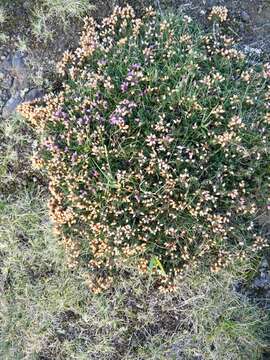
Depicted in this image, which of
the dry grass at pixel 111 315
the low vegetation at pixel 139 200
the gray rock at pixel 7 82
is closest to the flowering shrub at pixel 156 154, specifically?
the low vegetation at pixel 139 200

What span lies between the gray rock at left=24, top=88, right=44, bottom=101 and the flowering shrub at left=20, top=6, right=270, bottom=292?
0.31 m

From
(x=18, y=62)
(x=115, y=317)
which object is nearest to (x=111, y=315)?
(x=115, y=317)

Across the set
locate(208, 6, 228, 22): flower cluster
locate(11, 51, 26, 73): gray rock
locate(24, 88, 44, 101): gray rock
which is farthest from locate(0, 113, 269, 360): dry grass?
locate(208, 6, 228, 22): flower cluster

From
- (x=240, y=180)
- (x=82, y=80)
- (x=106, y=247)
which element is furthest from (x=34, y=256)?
(x=240, y=180)

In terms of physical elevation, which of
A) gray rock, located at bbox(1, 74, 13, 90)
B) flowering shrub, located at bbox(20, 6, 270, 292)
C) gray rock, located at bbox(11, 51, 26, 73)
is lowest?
flowering shrub, located at bbox(20, 6, 270, 292)

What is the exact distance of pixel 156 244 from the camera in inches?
167

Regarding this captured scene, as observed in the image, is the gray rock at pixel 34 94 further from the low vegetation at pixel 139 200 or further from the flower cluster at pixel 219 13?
the flower cluster at pixel 219 13

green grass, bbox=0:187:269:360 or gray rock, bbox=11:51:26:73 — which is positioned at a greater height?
gray rock, bbox=11:51:26:73

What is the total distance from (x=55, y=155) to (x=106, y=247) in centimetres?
84

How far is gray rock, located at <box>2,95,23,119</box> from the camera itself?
15.4ft

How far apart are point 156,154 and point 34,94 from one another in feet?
4.41

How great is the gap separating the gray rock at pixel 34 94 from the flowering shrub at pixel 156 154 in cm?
31

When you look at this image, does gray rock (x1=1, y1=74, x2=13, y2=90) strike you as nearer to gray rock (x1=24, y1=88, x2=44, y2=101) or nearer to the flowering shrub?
A: gray rock (x1=24, y1=88, x2=44, y2=101)

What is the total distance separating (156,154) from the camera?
4.10 meters
